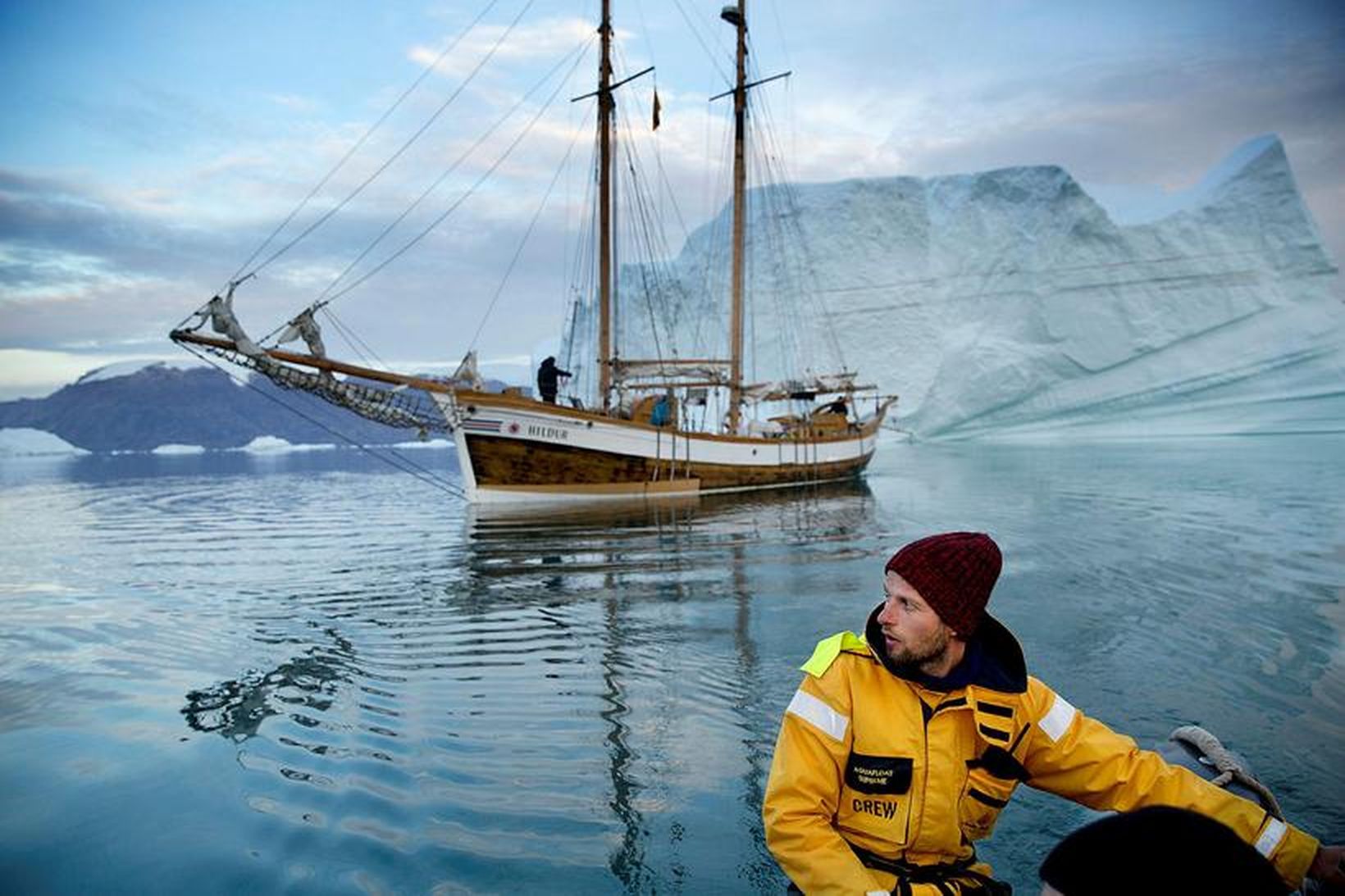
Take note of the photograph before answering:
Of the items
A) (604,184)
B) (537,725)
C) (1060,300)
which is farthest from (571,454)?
(1060,300)

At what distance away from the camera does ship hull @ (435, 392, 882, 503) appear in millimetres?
17016

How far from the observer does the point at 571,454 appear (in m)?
17.8

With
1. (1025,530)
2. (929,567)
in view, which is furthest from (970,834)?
(1025,530)

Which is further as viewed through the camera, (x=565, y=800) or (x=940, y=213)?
(x=940, y=213)

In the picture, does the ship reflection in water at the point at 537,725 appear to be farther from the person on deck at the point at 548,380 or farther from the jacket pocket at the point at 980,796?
the person on deck at the point at 548,380

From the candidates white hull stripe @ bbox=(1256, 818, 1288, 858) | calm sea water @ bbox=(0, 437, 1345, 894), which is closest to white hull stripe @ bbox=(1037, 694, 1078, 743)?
white hull stripe @ bbox=(1256, 818, 1288, 858)

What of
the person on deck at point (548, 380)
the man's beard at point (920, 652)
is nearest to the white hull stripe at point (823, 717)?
the man's beard at point (920, 652)

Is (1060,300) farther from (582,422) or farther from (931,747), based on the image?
(931,747)

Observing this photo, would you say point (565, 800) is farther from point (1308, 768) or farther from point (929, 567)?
point (1308, 768)

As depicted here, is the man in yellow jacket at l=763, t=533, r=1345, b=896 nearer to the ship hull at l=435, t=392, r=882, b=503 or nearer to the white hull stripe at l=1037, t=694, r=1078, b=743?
the white hull stripe at l=1037, t=694, r=1078, b=743

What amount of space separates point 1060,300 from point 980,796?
41670mm

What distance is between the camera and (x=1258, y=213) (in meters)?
36.7

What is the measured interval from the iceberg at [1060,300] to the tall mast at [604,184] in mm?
13771

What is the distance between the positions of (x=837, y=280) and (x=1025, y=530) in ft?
112
